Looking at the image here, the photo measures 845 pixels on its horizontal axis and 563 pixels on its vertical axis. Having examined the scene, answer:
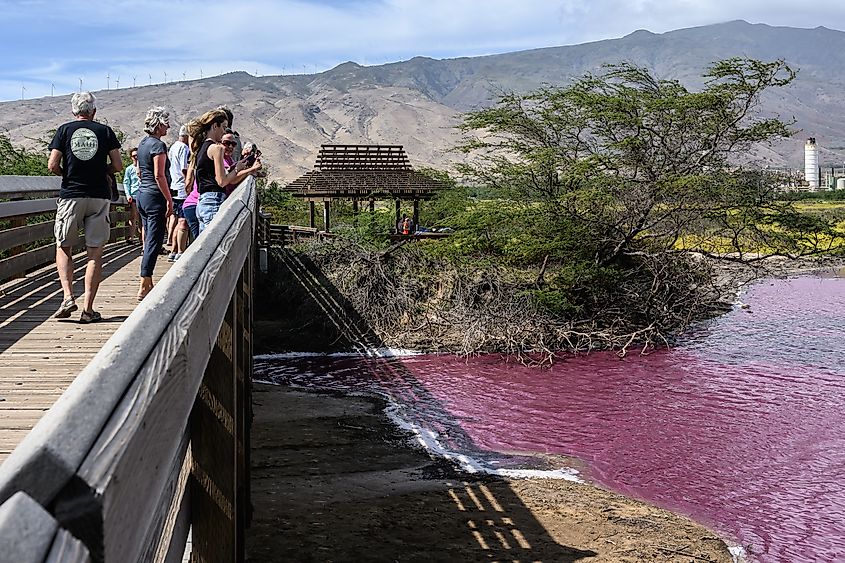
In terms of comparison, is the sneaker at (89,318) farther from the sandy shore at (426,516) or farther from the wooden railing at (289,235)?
the wooden railing at (289,235)

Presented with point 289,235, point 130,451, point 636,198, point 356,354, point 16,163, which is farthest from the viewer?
point 289,235

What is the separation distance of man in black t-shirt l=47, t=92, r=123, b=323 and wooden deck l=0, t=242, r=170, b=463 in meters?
0.39

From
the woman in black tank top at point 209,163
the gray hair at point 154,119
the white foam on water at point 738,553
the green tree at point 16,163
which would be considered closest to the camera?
the woman in black tank top at point 209,163

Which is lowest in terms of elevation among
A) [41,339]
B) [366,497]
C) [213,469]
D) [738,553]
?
[738,553]

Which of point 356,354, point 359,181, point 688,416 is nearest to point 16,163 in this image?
point 356,354

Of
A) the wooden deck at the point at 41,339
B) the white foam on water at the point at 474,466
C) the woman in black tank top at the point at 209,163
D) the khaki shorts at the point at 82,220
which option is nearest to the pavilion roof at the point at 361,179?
the white foam on water at the point at 474,466

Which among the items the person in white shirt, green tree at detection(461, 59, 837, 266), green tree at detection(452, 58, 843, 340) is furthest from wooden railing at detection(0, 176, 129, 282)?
green tree at detection(461, 59, 837, 266)

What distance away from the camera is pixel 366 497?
11.5 metres

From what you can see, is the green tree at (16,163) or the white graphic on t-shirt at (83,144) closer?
the white graphic on t-shirt at (83,144)

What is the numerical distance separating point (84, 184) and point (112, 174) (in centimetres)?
46

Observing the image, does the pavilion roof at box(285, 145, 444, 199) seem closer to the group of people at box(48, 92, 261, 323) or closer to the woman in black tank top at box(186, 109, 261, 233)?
the group of people at box(48, 92, 261, 323)

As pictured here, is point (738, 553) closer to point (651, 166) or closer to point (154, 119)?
point (154, 119)

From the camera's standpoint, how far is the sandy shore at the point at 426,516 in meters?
9.57

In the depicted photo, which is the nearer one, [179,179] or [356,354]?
[179,179]
